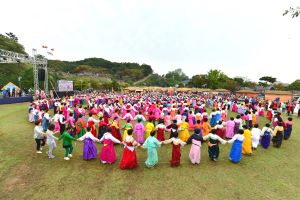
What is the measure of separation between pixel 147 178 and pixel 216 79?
Result: 61.4 metres

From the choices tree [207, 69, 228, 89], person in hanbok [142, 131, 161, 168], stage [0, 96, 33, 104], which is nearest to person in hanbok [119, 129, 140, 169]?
person in hanbok [142, 131, 161, 168]

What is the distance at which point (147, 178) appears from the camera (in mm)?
5621

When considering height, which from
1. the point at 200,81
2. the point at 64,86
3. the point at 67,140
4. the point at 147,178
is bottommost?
the point at 147,178

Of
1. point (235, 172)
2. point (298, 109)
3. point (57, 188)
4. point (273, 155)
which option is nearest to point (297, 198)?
point (235, 172)

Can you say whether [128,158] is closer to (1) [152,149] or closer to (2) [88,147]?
(1) [152,149]

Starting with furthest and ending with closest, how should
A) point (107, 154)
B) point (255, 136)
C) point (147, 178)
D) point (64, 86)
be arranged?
point (64, 86) < point (255, 136) < point (107, 154) < point (147, 178)

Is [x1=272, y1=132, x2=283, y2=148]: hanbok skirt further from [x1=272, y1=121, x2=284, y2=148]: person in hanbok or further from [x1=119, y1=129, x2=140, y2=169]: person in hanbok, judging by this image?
[x1=119, y1=129, x2=140, y2=169]: person in hanbok

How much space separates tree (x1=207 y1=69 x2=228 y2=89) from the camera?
62181 mm

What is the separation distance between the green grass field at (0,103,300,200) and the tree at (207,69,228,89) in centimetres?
5659

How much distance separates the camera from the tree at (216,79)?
62.2m

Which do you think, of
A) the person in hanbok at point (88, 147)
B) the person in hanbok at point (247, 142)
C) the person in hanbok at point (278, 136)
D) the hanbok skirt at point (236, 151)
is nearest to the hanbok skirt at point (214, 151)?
the hanbok skirt at point (236, 151)

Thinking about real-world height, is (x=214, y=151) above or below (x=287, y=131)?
below

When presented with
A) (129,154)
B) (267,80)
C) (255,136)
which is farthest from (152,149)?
(267,80)

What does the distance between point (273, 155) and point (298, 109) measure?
14.5 m
